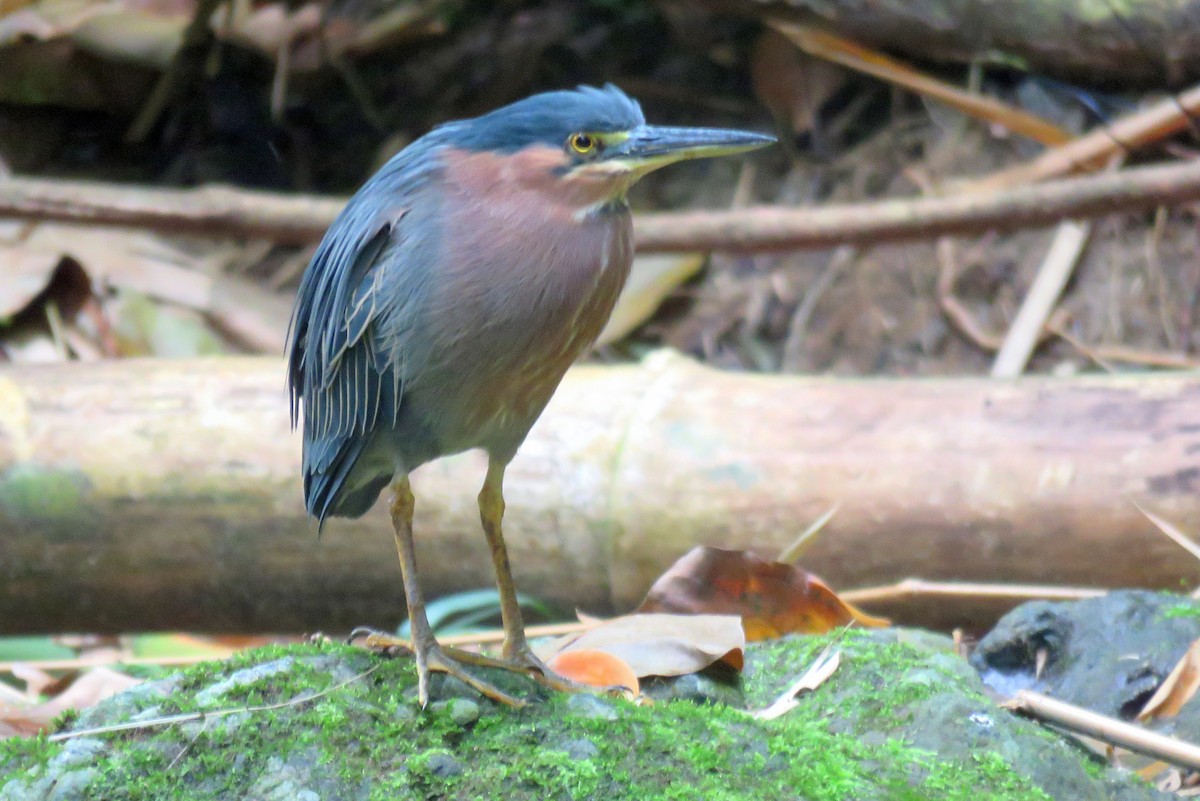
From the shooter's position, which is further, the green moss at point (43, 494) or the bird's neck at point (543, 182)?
the green moss at point (43, 494)

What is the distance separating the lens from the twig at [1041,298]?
5.59 metres

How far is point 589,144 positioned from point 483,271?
30 cm

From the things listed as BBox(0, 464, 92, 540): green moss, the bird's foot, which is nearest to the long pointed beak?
the bird's foot

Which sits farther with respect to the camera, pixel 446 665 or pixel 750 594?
pixel 750 594

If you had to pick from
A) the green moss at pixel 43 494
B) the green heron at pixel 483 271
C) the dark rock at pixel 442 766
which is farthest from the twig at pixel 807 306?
the dark rock at pixel 442 766

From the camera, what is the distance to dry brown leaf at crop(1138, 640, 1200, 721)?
2.55m

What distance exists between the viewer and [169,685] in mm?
2227

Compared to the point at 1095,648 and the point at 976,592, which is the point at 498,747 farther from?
the point at 976,592

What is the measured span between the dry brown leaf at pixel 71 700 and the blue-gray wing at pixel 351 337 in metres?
0.72

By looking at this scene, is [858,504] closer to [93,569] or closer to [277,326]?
[93,569]

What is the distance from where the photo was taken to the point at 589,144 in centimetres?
227

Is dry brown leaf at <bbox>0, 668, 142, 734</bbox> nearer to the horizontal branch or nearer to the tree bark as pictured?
the horizontal branch

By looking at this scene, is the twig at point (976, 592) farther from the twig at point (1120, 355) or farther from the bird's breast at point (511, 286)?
the twig at point (1120, 355)

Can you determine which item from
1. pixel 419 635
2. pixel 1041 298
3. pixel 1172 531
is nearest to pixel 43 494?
pixel 419 635
